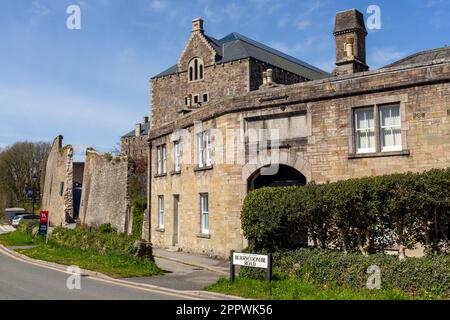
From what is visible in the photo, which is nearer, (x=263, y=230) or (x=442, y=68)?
(x=263, y=230)

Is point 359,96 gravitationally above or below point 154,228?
above

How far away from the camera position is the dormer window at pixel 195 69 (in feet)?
174

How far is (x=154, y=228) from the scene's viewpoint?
27.8 meters

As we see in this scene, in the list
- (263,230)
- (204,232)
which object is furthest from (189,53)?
(263,230)

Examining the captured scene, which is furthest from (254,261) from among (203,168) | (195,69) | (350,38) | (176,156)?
(195,69)

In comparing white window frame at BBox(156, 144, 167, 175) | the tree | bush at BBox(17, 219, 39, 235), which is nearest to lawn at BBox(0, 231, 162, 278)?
white window frame at BBox(156, 144, 167, 175)

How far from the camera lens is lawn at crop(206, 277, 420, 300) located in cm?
1059

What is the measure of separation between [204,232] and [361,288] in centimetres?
1173

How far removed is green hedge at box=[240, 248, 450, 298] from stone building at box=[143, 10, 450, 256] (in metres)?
4.79

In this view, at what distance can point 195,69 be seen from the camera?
53.7 m

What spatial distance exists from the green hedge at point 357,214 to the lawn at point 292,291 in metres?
1.84

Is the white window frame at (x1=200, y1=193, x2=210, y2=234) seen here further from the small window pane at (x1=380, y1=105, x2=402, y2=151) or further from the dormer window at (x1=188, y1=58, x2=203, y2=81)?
the dormer window at (x1=188, y1=58, x2=203, y2=81)
